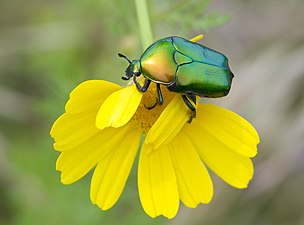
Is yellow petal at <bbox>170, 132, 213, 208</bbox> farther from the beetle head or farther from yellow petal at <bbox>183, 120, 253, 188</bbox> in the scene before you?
the beetle head

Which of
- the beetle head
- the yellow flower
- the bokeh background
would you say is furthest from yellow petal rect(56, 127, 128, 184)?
the bokeh background

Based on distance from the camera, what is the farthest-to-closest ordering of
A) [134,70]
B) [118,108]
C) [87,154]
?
1. [87,154]
2. [134,70]
3. [118,108]

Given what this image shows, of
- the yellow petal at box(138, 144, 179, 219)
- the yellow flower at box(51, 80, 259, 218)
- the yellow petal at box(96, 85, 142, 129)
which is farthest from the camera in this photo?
the yellow petal at box(138, 144, 179, 219)

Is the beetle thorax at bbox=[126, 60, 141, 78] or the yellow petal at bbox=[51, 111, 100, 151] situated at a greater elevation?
the beetle thorax at bbox=[126, 60, 141, 78]

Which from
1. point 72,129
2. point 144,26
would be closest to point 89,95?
point 72,129

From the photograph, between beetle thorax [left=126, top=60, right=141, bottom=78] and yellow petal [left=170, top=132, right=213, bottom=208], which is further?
yellow petal [left=170, top=132, right=213, bottom=208]

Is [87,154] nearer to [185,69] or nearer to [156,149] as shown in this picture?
[156,149]

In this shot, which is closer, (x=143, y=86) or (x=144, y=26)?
(x=143, y=86)
